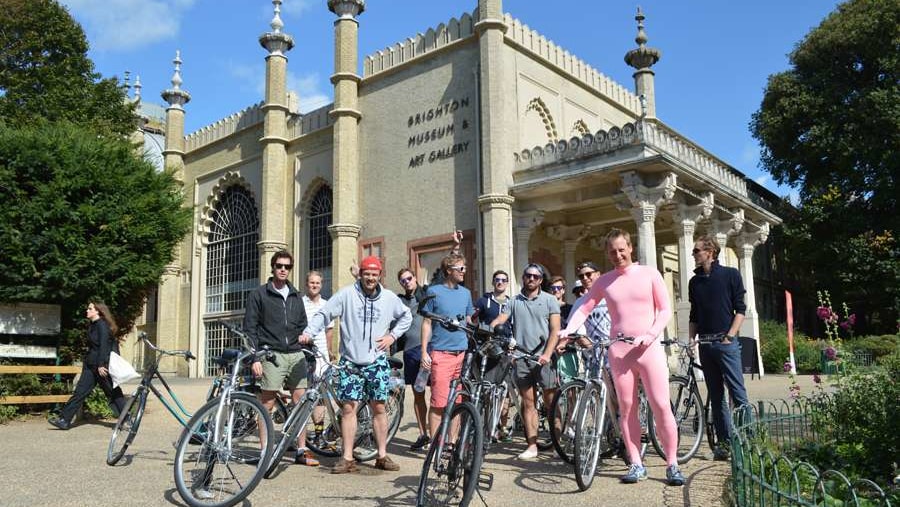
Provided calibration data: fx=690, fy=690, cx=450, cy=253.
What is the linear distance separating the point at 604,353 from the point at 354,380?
6.54 feet

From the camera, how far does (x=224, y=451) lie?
4270 mm

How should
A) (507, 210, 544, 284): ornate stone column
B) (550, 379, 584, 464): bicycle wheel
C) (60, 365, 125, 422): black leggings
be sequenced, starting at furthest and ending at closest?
1. (507, 210, 544, 284): ornate stone column
2. (60, 365, 125, 422): black leggings
3. (550, 379, 584, 464): bicycle wheel

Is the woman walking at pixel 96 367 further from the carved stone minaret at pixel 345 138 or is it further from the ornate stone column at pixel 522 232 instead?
the carved stone minaret at pixel 345 138

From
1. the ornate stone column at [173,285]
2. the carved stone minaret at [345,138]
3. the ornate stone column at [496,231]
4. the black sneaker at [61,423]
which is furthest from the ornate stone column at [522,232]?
the ornate stone column at [173,285]

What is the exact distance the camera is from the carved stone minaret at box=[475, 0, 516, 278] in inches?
651

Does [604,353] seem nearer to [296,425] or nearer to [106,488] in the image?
[296,425]

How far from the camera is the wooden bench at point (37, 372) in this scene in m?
9.06

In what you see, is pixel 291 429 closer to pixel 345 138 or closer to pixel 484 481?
pixel 484 481

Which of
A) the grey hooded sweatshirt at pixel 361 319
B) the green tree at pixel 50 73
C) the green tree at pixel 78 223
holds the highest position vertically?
the green tree at pixel 50 73

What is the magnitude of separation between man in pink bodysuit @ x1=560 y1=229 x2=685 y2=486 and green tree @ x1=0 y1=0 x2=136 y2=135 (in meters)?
16.0

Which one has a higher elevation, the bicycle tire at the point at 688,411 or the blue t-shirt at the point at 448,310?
the blue t-shirt at the point at 448,310

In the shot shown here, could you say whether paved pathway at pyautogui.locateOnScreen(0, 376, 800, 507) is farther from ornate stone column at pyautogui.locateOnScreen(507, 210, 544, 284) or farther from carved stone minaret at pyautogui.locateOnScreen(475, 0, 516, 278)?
ornate stone column at pyautogui.locateOnScreen(507, 210, 544, 284)

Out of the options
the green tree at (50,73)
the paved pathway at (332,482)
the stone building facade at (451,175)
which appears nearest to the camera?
the paved pathway at (332,482)

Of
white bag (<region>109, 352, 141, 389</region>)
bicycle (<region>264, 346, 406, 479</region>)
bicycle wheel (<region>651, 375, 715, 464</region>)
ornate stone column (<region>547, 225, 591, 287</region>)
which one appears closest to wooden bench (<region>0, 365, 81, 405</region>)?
white bag (<region>109, 352, 141, 389</region>)
